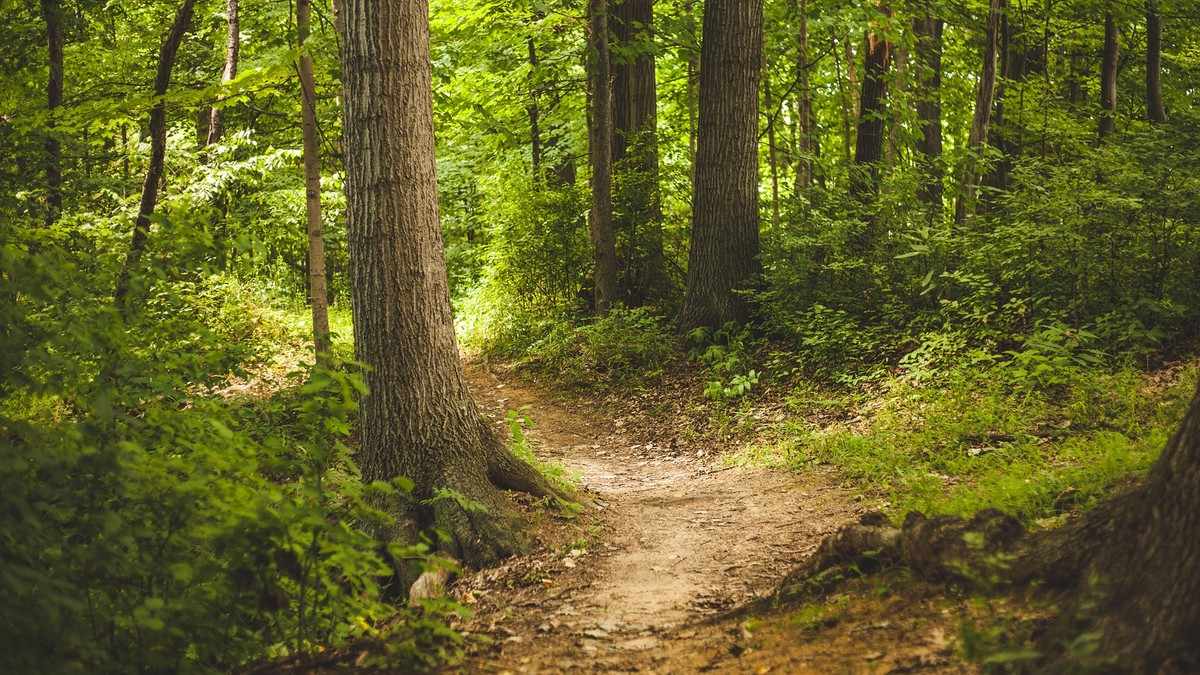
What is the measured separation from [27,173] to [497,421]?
8457mm

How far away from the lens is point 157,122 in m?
10.2

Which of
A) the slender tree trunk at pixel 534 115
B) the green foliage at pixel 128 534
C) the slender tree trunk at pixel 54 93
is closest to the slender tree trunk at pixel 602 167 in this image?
the slender tree trunk at pixel 534 115

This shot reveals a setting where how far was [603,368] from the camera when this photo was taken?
11.8 meters

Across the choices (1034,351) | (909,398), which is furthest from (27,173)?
(1034,351)

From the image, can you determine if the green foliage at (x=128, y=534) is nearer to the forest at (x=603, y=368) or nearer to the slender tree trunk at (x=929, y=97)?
the forest at (x=603, y=368)

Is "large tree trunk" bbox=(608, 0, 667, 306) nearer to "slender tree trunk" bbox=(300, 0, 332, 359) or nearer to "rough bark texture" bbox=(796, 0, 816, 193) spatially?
"rough bark texture" bbox=(796, 0, 816, 193)

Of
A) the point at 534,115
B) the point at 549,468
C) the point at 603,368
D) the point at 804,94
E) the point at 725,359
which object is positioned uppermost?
the point at 534,115

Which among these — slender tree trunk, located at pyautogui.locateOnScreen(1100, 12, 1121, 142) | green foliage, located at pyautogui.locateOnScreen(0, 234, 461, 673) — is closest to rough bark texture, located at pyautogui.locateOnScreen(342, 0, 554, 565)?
green foliage, located at pyautogui.locateOnScreen(0, 234, 461, 673)

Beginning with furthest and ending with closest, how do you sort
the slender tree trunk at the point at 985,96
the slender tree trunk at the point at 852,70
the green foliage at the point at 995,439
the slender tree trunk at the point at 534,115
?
the slender tree trunk at the point at 852,70 < the slender tree trunk at the point at 534,115 < the slender tree trunk at the point at 985,96 < the green foliage at the point at 995,439

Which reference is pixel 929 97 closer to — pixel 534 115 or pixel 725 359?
pixel 725 359

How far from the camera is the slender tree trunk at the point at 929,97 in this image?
11945 millimetres

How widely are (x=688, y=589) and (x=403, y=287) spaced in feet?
9.30

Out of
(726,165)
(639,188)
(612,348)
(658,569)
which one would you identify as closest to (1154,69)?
(726,165)

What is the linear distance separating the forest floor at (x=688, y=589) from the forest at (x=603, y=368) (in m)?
0.04
